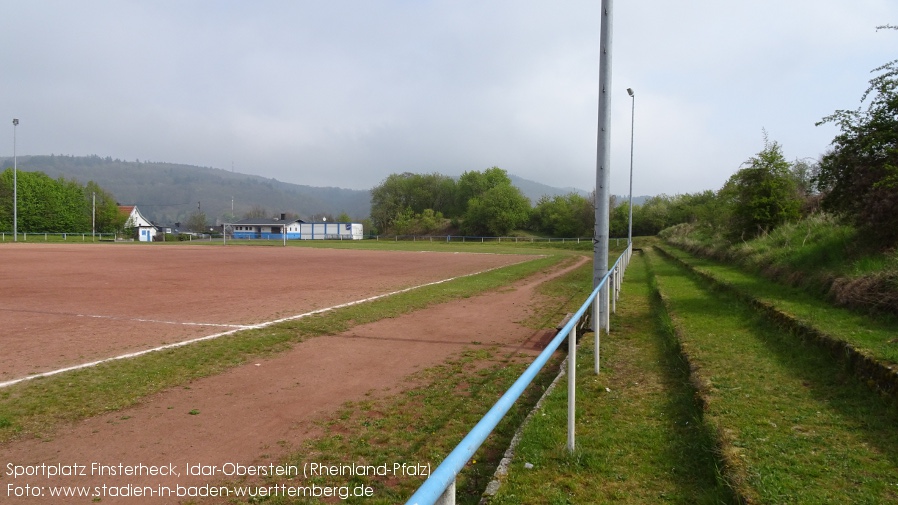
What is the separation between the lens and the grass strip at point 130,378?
5.54 metres

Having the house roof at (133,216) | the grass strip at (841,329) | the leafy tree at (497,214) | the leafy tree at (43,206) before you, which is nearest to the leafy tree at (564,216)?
the leafy tree at (497,214)

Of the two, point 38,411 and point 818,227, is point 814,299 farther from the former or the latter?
point 38,411

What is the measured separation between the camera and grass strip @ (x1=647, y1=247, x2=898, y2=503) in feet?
11.7

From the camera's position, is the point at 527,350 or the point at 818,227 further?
the point at 818,227

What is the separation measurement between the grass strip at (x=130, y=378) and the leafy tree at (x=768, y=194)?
1827 centimetres

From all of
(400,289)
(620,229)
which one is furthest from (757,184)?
(620,229)

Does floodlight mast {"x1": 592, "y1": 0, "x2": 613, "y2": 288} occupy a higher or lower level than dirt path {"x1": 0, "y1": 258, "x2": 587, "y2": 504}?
higher

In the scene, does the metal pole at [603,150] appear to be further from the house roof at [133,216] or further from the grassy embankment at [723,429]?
the house roof at [133,216]

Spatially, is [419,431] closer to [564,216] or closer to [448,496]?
[448,496]

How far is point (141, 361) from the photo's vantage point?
7.86 meters

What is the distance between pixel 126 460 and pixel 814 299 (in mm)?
11420

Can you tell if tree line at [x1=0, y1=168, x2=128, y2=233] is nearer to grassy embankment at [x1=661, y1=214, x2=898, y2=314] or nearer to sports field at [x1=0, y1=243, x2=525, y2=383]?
sports field at [x1=0, y1=243, x2=525, y2=383]

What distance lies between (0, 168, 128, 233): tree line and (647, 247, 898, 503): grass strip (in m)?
105

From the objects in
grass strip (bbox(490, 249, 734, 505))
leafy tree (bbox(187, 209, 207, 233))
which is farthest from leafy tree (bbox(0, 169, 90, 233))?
grass strip (bbox(490, 249, 734, 505))
